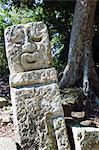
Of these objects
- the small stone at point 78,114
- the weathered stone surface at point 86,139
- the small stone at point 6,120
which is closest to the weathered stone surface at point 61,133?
the weathered stone surface at point 86,139

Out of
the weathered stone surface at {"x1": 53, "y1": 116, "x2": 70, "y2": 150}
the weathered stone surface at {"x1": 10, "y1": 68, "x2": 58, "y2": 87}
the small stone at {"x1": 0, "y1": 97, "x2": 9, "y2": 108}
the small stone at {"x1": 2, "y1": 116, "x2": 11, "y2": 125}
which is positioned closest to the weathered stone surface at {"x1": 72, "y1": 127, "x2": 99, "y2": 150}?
the weathered stone surface at {"x1": 53, "y1": 116, "x2": 70, "y2": 150}

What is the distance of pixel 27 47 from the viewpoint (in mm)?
2953

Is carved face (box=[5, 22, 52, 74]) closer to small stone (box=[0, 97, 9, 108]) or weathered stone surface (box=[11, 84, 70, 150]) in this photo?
weathered stone surface (box=[11, 84, 70, 150])

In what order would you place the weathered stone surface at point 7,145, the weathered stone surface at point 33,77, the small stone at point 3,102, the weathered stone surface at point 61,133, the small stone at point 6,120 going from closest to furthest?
the weathered stone surface at point 61,133 < the weathered stone surface at point 33,77 < the weathered stone surface at point 7,145 < the small stone at point 6,120 < the small stone at point 3,102

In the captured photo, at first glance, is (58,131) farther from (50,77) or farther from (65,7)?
(65,7)

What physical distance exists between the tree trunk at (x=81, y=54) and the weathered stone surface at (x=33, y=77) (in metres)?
3.13

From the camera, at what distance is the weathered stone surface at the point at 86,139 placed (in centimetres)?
245

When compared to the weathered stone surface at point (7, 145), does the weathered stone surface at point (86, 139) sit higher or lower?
higher

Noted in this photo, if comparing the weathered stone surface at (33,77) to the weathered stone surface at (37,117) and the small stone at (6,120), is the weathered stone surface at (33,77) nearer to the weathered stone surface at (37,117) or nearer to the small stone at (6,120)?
the weathered stone surface at (37,117)

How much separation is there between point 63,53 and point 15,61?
18.7 feet

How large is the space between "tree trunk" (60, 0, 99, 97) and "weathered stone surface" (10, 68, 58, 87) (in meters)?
3.13

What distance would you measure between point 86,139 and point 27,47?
1.08m

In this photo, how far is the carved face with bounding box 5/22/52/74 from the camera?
9.56 feet

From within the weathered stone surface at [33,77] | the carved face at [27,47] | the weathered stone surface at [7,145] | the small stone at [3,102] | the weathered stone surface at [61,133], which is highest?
the carved face at [27,47]
